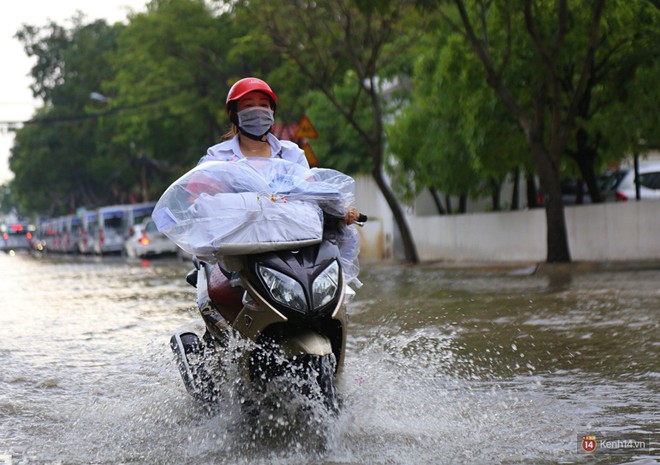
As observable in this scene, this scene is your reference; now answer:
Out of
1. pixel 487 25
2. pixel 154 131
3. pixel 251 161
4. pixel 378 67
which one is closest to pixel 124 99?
pixel 154 131

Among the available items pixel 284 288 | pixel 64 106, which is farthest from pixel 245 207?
pixel 64 106

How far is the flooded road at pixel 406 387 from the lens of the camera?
15.7ft

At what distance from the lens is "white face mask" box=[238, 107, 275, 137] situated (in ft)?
17.9

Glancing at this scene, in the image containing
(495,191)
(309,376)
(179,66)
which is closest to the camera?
(309,376)

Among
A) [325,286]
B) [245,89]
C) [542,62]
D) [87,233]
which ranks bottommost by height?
[325,286]

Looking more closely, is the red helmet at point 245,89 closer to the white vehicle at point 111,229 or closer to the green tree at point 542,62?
the green tree at point 542,62

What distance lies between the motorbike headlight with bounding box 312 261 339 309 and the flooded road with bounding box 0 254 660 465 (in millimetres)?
640

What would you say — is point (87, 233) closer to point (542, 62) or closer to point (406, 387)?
point (542, 62)

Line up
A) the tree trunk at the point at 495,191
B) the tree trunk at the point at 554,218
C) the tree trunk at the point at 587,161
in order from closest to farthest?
the tree trunk at the point at 554,218
the tree trunk at the point at 587,161
the tree trunk at the point at 495,191

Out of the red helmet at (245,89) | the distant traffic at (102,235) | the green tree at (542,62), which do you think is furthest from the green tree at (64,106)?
the red helmet at (245,89)

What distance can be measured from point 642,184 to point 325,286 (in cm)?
1848

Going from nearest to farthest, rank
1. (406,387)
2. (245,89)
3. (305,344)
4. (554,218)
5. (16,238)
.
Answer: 1. (305,344)
2. (245,89)
3. (406,387)
4. (554,218)
5. (16,238)

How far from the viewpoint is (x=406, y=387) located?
6.16 metres

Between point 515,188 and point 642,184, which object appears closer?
point 642,184
